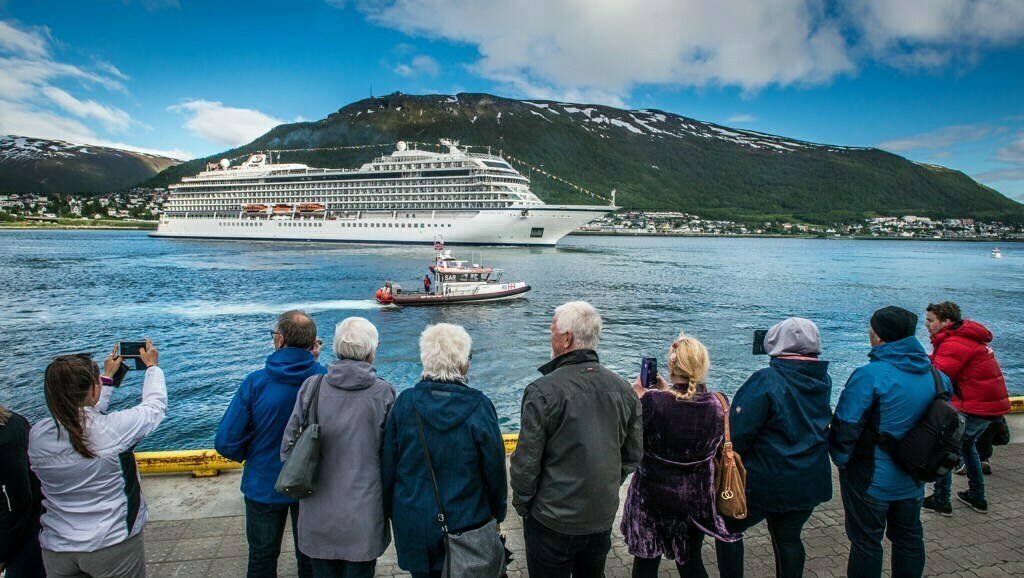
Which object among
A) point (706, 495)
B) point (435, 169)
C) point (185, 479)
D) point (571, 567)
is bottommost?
point (185, 479)

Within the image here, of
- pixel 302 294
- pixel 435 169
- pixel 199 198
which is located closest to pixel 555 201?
pixel 435 169

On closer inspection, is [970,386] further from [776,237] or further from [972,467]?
[776,237]

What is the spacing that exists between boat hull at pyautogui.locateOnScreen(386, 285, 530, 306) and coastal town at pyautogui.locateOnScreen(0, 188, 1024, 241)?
121183mm

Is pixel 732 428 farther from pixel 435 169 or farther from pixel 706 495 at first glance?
pixel 435 169

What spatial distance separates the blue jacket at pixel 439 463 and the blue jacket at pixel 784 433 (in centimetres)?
141

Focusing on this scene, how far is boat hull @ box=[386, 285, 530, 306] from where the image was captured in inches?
1027

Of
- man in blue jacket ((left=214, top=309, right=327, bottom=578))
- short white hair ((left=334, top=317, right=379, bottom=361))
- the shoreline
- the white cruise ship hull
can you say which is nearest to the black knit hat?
short white hair ((left=334, top=317, right=379, bottom=361))

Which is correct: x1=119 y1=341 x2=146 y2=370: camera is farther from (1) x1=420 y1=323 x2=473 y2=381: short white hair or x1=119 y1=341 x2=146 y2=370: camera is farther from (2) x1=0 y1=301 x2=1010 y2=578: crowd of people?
(1) x1=420 y1=323 x2=473 y2=381: short white hair

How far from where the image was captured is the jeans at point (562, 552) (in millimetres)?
2633

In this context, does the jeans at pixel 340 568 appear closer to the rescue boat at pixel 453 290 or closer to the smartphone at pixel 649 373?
the smartphone at pixel 649 373

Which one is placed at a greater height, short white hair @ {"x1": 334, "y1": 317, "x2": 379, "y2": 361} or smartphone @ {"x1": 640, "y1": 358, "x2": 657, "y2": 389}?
short white hair @ {"x1": 334, "y1": 317, "x2": 379, "y2": 361}

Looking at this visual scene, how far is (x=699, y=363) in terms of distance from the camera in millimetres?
2629

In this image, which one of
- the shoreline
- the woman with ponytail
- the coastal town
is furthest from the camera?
the coastal town

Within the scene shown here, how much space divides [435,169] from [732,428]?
70845 millimetres
